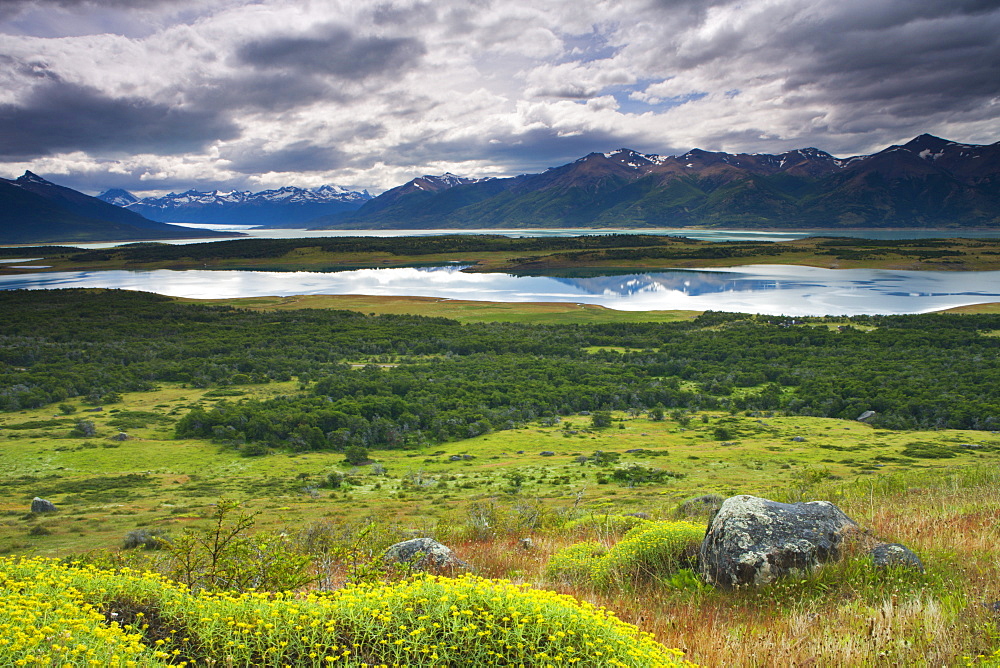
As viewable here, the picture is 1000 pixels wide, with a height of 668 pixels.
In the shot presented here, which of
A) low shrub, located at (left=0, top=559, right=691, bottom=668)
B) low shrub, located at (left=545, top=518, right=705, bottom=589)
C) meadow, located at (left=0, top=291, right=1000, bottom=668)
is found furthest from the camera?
low shrub, located at (left=545, top=518, right=705, bottom=589)

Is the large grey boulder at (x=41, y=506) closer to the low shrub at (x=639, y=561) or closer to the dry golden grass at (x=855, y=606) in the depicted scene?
the dry golden grass at (x=855, y=606)

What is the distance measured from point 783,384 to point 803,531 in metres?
37.6

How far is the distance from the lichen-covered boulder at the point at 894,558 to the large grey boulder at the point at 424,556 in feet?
15.8

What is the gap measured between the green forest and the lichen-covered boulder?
82.7ft

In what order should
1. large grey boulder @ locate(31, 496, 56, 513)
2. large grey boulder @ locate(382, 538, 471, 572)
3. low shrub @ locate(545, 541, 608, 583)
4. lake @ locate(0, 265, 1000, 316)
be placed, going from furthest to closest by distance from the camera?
lake @ locate(0, 265, 1000, 316) < large grey boulder @ locate(31, 496, 56, 513) < large grey boulder @ locate(382, 538, 471, 572) < low shrub @ locate(545, 541, 608, 583)

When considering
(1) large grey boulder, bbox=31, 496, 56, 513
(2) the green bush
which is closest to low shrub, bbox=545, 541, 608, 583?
(1) large grey boulder, bbox=31, 496, 56, 513

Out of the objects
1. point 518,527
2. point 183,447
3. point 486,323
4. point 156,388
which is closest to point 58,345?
point 156,388

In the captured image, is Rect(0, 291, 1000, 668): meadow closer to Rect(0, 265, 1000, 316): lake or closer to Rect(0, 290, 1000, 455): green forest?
Rect(0, 290, 1000, 455): green forest

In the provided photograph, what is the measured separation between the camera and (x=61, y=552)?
12766 millimetres

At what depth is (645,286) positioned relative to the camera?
95.2 metres

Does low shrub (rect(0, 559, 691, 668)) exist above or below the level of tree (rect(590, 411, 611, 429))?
above

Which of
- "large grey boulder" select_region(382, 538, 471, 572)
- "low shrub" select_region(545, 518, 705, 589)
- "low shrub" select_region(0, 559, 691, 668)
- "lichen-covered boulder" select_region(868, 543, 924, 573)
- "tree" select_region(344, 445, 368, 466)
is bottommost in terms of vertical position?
"tree" select_region(344, 445, 368, 466)

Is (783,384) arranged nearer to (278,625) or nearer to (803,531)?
(803,531)

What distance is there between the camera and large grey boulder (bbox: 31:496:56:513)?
698 inches
